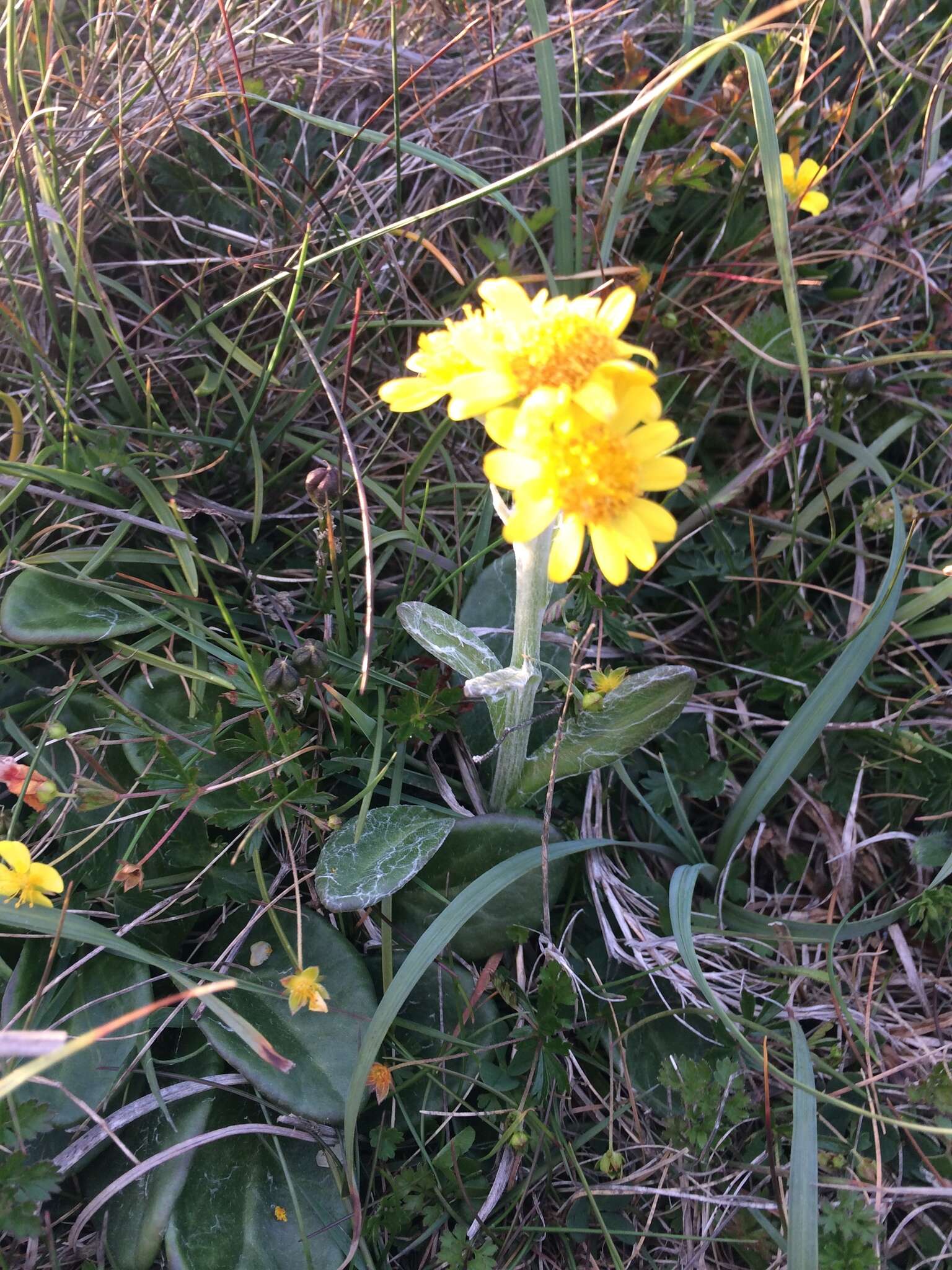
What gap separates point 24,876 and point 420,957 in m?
0.62

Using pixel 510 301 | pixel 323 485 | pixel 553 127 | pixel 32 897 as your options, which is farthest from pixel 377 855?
pixel 553 127

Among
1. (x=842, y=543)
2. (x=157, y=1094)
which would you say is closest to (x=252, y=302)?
(x=842, y=543)

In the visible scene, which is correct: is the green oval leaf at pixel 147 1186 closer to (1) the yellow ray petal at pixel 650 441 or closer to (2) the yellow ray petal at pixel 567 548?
(2) the yellow ray petal at pixel 567 548

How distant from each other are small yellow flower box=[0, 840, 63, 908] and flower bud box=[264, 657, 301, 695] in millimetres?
426

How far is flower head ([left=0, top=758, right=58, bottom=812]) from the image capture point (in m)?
1.37

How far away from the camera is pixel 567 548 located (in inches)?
41.9

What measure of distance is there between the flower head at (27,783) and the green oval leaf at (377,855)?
445 millimetres

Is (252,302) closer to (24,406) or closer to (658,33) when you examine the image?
(24,406)

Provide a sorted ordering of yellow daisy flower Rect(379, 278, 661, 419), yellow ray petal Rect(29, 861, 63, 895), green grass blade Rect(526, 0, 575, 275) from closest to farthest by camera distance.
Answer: yellow daisy flower Rect(379, 278, 661, 419), yellow ray petal Rect(29, 861, 63, 895), green grass blade Rect(526, 0, 575, 275)

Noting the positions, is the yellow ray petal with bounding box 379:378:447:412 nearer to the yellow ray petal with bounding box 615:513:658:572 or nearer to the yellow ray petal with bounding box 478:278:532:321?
the yellow ray petal with bounding box 478:278:532:321

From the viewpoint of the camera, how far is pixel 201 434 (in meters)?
1.80

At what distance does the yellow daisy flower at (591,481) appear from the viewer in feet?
3.34

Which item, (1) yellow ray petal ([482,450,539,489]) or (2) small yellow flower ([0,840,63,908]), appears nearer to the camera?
(1) yellow ray petal ([482,450,539,489])

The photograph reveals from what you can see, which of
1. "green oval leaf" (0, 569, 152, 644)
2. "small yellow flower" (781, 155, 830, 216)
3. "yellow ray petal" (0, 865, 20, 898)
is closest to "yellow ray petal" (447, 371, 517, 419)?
"green oval leaf" (0, 569, 152, 644)
